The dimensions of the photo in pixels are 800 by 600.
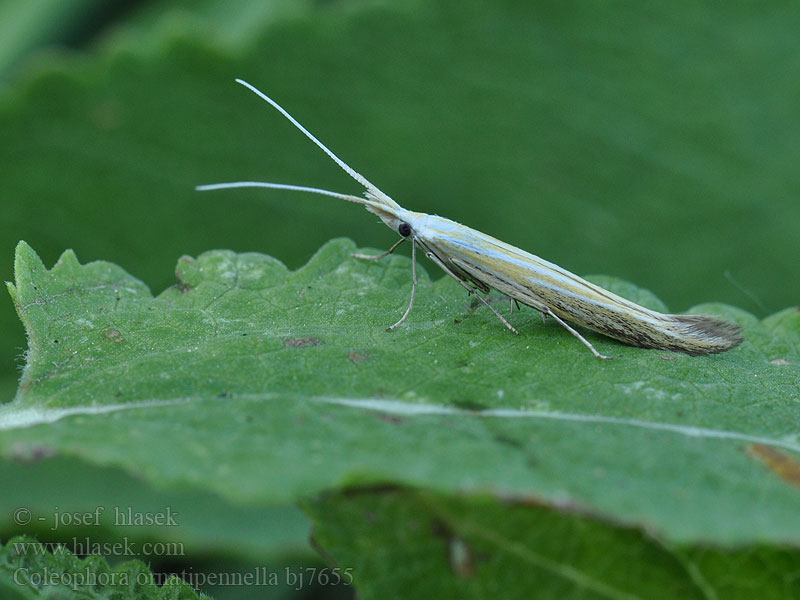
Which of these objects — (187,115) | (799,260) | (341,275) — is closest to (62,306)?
(341,275)

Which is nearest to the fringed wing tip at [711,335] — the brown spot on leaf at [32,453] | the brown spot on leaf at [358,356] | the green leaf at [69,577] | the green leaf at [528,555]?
the green leaf at [528,555]

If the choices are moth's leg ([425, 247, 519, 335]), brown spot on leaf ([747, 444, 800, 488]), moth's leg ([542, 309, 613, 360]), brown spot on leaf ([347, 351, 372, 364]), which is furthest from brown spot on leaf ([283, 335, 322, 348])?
brown spot on leaf ([747, 444, 800, 488])

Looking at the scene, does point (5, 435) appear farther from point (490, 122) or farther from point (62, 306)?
point (490, 122)

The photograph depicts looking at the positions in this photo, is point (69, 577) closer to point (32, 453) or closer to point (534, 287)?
point (32, 453)

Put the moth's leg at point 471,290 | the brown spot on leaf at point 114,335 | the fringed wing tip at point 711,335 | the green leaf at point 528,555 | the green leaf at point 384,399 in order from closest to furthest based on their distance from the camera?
the green leaf at point 384,399 → the green leaf at point 528,555 → the brown spot on leaf at point 114,335 → the fringed wing tip at point 711,335 → the moth's leg at point 471,290

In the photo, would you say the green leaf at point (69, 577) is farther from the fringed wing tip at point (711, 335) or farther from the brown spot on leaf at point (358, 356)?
the fringed wing tip at point (711, 335)
